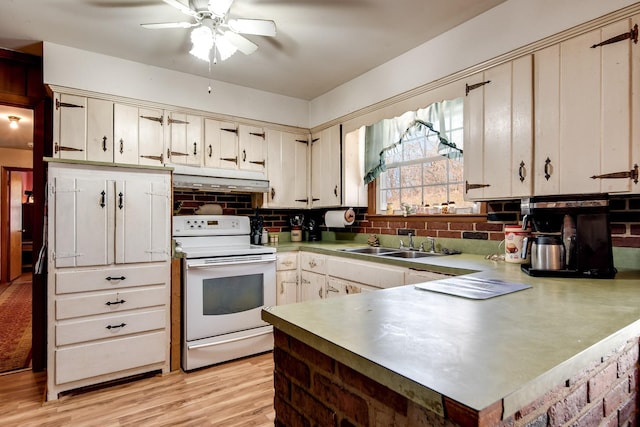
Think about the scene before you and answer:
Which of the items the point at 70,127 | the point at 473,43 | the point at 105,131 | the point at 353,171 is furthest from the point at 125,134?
the point at 473,43

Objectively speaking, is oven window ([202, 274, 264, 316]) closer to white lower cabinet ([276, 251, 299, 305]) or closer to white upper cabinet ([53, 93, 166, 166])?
white lower cabinet ([276, 251, 299, 305])

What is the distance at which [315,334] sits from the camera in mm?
896

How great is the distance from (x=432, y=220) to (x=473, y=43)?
1.30m

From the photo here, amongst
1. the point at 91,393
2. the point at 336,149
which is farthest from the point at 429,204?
the point at 91,393

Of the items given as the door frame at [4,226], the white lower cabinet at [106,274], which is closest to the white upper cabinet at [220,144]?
the white lower cabinet at [106,274]

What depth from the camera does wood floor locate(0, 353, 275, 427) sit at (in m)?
2.06

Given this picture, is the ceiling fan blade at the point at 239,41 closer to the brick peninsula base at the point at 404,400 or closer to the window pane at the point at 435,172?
the window pane at the point at 435,172

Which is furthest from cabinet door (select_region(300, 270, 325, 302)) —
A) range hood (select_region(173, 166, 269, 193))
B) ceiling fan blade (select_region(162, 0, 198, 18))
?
ceiling fan blade (select_region(162, 0, 198, 18))

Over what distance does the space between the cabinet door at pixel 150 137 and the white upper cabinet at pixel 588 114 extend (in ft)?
9.15

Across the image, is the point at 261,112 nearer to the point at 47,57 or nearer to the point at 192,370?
the point at 47,57

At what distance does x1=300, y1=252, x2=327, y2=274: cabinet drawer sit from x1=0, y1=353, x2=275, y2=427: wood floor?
922mm

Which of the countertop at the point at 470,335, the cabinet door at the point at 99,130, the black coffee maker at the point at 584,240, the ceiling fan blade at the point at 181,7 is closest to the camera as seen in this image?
the countertop at the point at 470,335

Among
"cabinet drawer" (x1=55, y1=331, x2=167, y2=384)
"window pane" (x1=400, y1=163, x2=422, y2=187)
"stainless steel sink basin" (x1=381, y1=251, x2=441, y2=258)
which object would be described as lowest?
"cabinet drawer" (x1=55, y1=331, x2=167, y2=384)

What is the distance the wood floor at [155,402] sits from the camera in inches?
81.0
